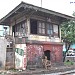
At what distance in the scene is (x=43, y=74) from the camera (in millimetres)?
15797

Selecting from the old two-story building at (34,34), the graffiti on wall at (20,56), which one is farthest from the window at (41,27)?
the graffiti on wall at (20,56)

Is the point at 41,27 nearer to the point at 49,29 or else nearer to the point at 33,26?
the point at 33,26

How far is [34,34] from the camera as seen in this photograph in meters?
18.1

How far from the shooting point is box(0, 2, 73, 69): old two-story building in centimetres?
1678

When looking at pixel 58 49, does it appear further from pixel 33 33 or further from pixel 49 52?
pixel 33 33

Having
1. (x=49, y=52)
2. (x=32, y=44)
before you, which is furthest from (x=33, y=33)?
(x=49, y=52)

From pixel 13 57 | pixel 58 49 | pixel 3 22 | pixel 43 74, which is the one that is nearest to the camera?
pixel 43 74

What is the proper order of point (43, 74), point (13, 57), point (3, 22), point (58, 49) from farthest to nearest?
1. point (3, 22)
2. point (58, 49)
3. point (13, 57)
4. point (43, 74)

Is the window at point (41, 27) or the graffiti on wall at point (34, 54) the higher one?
the window at point (41, 27)

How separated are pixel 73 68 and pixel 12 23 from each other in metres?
7.80

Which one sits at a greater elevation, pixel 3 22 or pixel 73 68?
pixel 3 22

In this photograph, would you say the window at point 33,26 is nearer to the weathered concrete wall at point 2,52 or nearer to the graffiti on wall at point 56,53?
the graffiti on wall at point 56,53

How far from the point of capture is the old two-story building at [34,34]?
1678cm

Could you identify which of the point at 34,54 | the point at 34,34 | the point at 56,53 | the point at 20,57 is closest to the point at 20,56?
the point at 20,57
